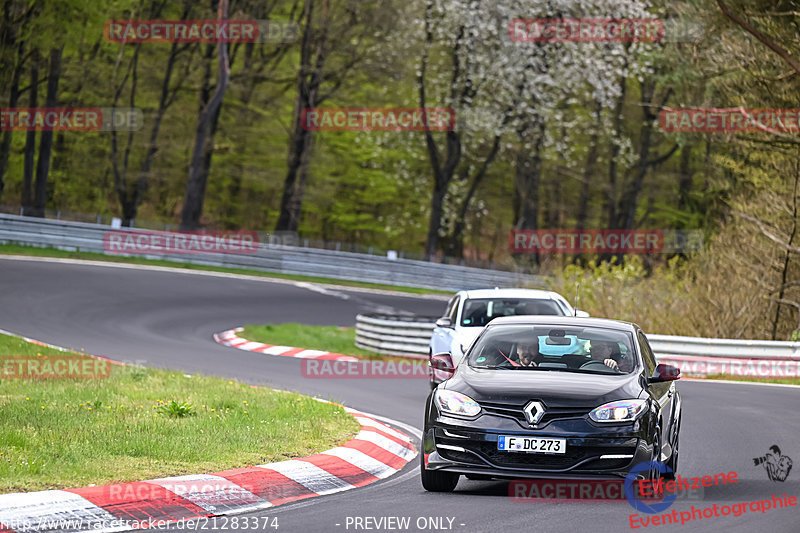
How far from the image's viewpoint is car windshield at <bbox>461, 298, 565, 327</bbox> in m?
16.7

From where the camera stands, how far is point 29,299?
2731cm

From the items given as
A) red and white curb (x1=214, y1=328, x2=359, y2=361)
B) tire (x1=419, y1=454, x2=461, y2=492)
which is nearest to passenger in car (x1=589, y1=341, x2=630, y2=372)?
tire (x1=419, y1=454, x2=461, y2=492)

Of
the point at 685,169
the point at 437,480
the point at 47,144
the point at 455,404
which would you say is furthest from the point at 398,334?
the point at 685,169

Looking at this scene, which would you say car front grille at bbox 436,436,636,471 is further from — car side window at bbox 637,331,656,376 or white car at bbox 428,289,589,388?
white car at bbox 428,289,589,388

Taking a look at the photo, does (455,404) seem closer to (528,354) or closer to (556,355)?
(528,354)

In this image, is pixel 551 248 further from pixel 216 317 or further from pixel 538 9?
pixel 216 317

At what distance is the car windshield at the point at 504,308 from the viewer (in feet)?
54.8

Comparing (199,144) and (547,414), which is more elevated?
(199,144)

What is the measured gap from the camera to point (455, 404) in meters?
8.72

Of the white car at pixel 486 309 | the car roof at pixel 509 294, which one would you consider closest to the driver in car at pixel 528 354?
the white car at pixel 486 309

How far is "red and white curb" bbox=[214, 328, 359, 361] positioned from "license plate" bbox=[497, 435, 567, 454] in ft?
46.9

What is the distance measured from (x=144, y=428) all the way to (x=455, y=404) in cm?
339

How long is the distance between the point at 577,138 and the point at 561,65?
19.4 metres

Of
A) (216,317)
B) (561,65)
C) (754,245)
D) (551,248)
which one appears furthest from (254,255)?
(551,248)
